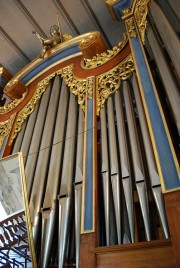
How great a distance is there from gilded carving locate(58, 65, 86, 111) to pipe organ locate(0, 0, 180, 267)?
0.05ft

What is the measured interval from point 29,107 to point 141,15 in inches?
66.4

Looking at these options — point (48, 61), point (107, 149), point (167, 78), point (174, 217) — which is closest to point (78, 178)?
point (107, 149)

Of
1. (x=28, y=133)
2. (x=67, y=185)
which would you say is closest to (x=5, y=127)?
(x=28, y=133)

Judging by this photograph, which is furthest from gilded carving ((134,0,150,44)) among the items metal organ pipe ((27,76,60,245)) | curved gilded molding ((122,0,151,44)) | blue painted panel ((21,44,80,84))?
metal organ pipe ((27,76,60,245))

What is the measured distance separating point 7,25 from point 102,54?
1.55 metres

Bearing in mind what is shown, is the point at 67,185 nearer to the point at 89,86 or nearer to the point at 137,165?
the point at 137,165

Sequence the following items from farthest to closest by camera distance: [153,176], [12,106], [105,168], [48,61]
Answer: [48,61] → [12,106] → [105,168] → [153,176]

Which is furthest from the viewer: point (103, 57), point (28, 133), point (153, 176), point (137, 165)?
point (103, 57)

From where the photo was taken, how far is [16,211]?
1571 mm

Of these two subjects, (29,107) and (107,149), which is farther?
(29,107)

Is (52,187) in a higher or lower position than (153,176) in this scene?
higher

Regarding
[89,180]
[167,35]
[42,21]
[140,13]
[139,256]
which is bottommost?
[139,256]

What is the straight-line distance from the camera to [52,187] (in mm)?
2164

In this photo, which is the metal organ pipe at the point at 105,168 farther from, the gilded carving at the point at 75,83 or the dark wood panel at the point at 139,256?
the gilded carving at the point at 75,83
